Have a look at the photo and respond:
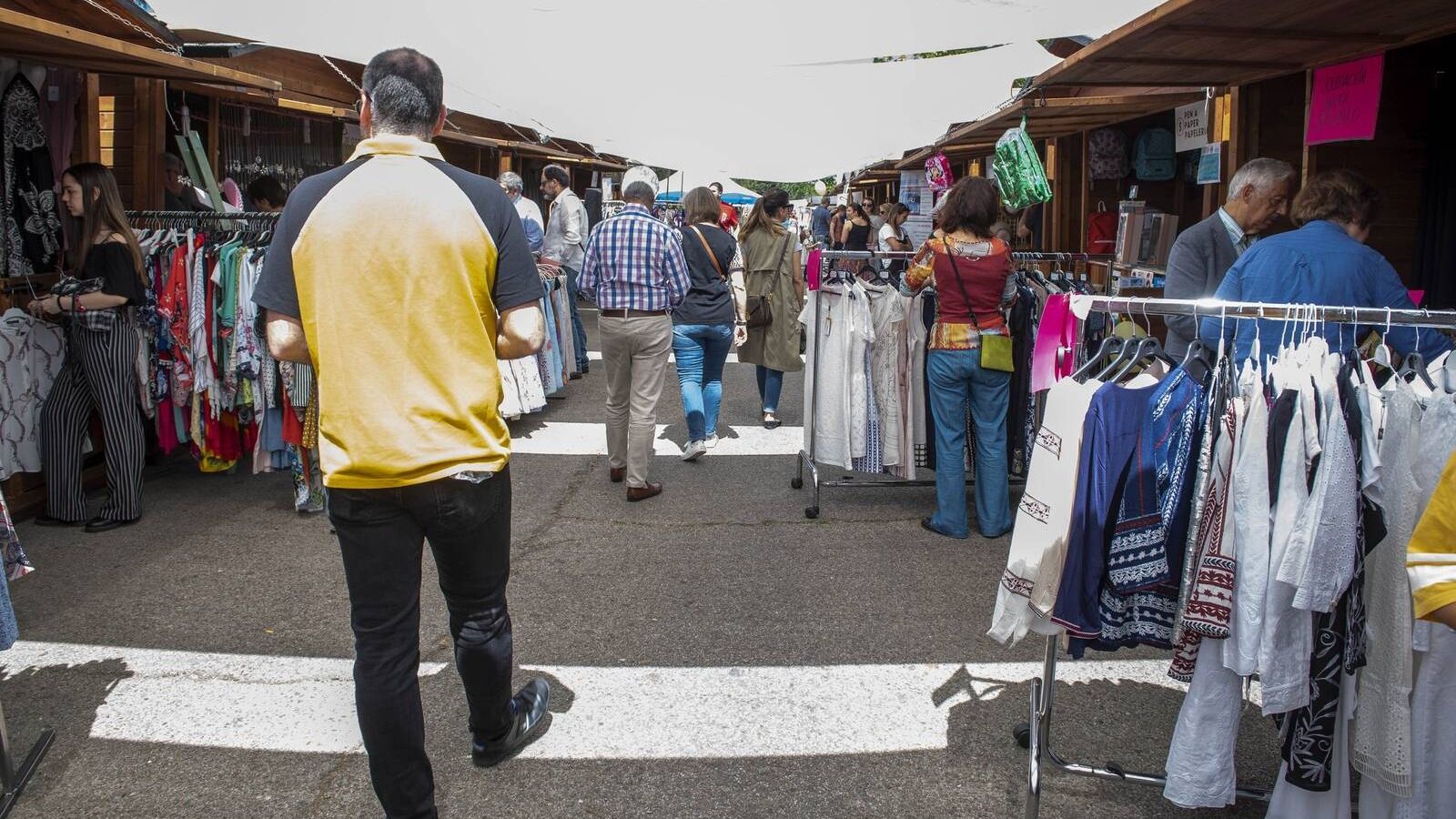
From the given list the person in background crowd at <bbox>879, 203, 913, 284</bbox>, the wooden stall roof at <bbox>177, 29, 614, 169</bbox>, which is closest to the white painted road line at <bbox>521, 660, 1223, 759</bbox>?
the wooden stall roof at <bbox>177, 29, 614, 169</bbox>

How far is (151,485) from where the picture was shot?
625cm

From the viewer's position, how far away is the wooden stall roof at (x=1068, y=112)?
21.9 ft

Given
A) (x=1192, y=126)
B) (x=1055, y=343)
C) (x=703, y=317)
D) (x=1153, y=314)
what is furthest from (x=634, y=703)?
(x=1192, y=126)

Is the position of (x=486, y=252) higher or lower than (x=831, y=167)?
lower

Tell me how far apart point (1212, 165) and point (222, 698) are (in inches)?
228

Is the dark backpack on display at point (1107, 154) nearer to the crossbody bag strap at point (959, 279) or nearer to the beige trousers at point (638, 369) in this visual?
the crossbody bag strap at point (959, 279)

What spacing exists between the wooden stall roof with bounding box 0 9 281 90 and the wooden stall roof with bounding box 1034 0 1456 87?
4.37 meters

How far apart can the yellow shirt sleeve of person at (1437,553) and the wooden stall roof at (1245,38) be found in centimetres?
252

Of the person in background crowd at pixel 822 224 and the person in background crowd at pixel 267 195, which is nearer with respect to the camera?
the person in background crowd at pixel 267 195

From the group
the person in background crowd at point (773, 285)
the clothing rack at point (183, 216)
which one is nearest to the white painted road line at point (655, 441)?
the person in background crowd at point (773, 285)

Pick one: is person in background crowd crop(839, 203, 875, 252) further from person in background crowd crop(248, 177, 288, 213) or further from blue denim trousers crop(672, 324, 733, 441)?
person in background crowd crop(248, 177, 288, 213)

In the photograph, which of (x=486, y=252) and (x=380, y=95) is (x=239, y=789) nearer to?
(x=486, y=252)

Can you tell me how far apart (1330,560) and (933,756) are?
134cm

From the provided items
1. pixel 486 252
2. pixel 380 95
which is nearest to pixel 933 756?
pixel 486 252
